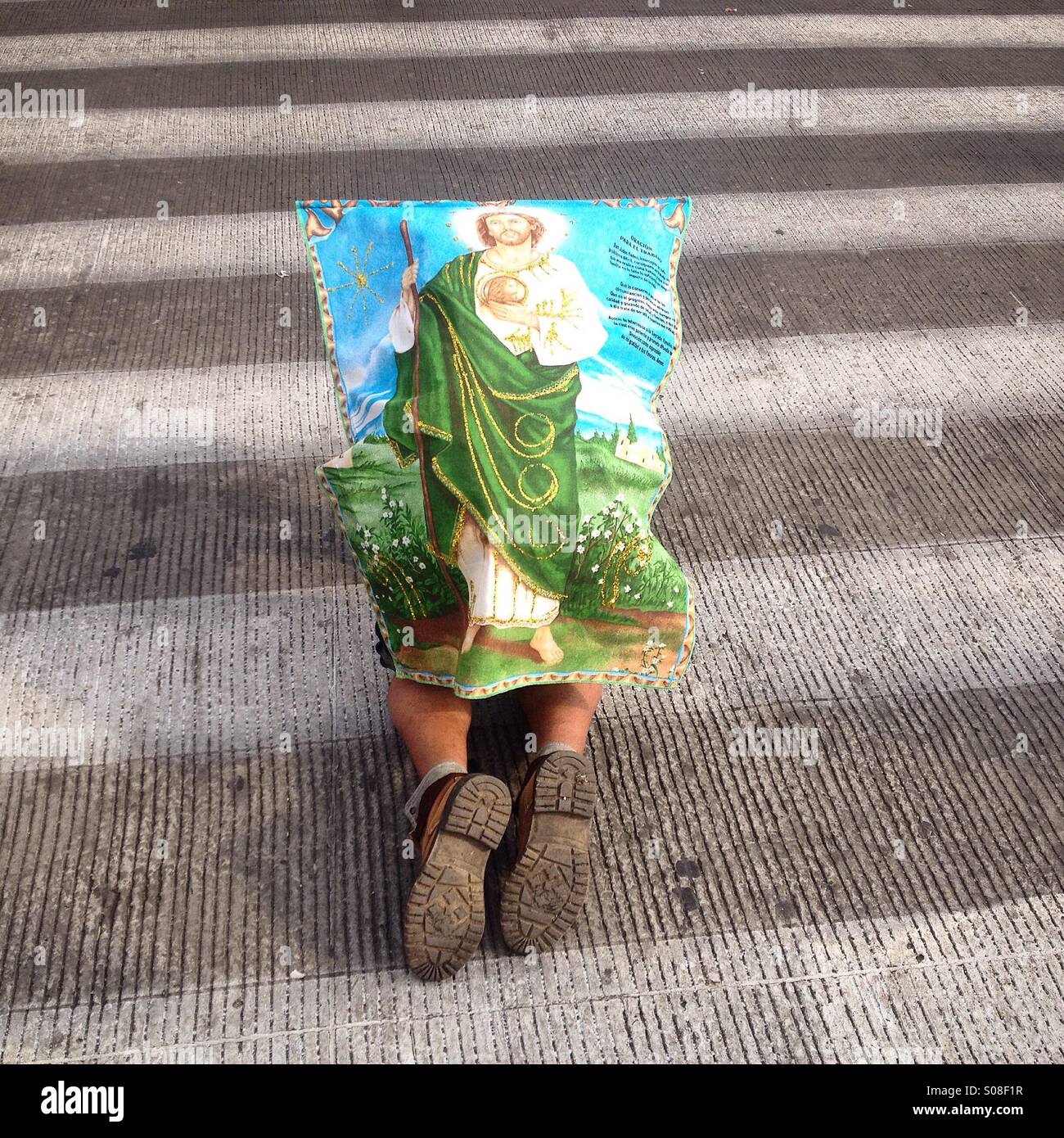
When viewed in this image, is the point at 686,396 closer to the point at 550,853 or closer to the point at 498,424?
the point at 498,424

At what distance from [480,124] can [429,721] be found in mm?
4393

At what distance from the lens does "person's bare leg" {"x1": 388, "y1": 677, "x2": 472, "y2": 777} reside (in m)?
2.75

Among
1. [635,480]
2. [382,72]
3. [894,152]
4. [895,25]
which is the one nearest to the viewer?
[635,480]

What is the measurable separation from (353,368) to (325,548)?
0.99m

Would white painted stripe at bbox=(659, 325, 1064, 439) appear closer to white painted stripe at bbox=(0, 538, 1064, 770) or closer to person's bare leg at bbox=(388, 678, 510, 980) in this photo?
white painted stripe at bbox=(0, 538, 1064, 770)

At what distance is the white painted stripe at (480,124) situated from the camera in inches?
239

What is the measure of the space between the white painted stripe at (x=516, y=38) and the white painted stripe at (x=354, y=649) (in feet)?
15.1

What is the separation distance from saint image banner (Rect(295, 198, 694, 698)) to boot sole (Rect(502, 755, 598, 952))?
0.88ft

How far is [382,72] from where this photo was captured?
677 cm

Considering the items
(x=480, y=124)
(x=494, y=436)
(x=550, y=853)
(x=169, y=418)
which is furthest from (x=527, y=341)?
(x=480, y=124)
